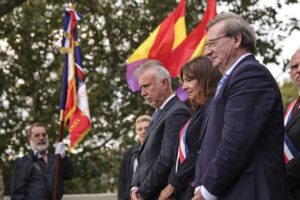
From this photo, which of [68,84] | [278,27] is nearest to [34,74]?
[278,27]

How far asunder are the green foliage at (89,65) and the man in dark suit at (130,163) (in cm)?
530

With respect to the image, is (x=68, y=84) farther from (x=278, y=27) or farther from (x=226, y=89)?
(x=278, y=27)

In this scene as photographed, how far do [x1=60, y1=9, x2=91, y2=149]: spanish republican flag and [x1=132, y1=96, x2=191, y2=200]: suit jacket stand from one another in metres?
2.97

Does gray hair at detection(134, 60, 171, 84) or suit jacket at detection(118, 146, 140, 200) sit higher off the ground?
gray hair at detection(134, 60, 171, 84)

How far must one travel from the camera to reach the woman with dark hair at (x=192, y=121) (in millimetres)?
5195

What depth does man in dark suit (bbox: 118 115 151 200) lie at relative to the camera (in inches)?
364

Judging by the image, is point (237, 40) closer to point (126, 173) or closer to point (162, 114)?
point (162, 114)

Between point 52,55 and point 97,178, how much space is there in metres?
3.05

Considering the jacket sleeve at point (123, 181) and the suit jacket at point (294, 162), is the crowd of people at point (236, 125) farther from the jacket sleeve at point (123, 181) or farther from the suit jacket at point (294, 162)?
the jacket sleeve at point (123, 181)

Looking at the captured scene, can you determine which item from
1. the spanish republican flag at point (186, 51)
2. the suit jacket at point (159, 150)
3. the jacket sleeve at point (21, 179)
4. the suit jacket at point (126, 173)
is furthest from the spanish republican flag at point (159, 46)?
the suit jacket at point (159, 150)

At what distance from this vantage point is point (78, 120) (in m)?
9.07

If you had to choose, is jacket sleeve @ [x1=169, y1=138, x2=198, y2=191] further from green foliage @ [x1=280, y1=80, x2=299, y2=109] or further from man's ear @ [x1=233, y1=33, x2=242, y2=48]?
green foliage @ [x1=280, y1=80, x2=299, y2=109]

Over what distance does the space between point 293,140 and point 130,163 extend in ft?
14.2

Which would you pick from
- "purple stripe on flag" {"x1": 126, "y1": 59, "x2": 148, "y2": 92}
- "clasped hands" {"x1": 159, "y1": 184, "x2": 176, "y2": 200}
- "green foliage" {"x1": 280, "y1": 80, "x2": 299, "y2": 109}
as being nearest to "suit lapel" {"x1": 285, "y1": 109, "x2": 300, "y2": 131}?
"clasped hands" {"x1": 159, "y1": 184, "x2": 176, "y2": 200}
